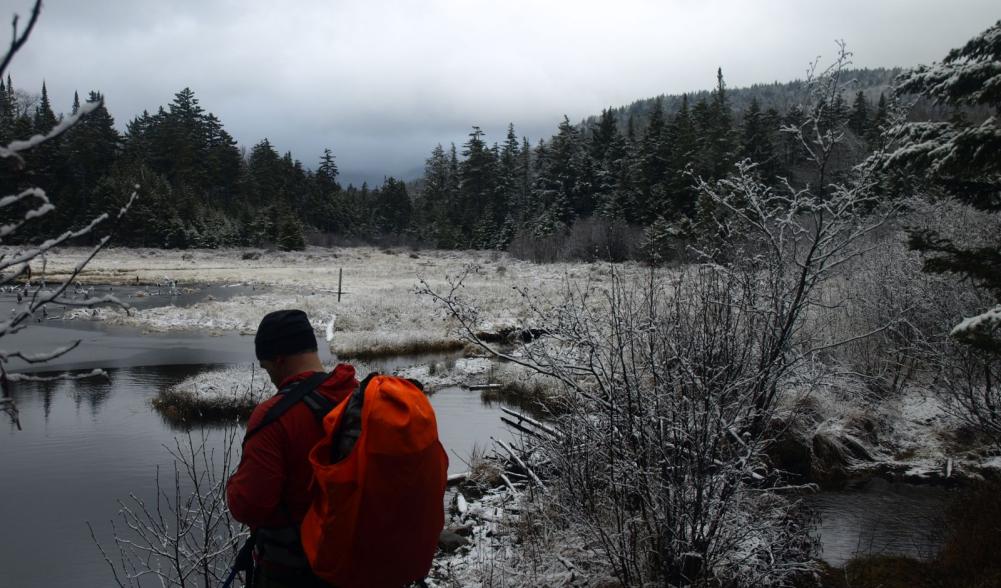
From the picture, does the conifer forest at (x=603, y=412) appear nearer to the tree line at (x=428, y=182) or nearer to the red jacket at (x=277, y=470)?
the red jacket at (x=277, y=470)

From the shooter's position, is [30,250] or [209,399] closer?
[30,250]

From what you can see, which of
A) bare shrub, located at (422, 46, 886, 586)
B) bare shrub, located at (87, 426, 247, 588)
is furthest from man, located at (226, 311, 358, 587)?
bare shrub, located at (422, 46, 886, 586)

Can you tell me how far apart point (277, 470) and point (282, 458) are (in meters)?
0.06

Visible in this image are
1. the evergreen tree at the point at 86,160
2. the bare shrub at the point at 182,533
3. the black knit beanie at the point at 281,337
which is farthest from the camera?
the evergreen tree at the point at 86,160

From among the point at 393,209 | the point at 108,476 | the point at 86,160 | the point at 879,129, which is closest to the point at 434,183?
the point at 393,209

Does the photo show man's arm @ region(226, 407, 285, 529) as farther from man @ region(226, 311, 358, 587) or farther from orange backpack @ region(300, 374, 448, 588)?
orange backpack @ region(300, 374, 448, 588)

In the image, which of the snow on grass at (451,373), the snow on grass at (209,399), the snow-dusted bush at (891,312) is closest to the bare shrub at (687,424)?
the snow-dusted bush at (891,312)

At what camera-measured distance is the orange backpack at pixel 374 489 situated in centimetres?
237

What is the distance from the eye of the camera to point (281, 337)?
9.30ft

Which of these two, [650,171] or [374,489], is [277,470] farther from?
[650,171]

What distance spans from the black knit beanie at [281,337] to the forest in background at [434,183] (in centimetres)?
3024

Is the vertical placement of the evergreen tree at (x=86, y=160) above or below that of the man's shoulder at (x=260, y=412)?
above

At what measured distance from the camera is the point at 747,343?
15.4ft

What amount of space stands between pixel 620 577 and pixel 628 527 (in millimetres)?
456
